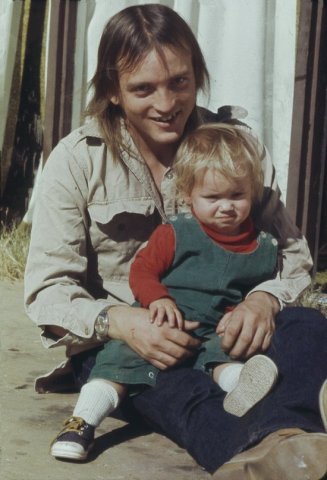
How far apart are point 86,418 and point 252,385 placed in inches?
21.5

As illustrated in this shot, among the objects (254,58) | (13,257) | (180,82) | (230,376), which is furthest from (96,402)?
(254,58)

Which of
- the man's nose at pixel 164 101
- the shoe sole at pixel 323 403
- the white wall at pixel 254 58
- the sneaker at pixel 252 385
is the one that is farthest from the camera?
the white wall at pixel 254 58

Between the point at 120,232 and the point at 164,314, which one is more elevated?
the point at 120,232

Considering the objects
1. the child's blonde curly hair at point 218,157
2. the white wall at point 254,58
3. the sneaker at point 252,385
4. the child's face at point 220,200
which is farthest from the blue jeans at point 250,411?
the white wall at point 254,58

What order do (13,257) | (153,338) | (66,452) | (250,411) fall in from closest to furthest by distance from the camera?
(250,411) < (66,452) < (153,338) < (13,257)

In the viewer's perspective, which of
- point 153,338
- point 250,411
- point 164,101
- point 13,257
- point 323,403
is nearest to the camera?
point 323,403

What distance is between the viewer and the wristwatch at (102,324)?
11.6 ft

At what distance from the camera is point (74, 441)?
132 inches

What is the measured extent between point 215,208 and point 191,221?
4.5 inches

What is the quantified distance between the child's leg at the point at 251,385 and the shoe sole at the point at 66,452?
463 millimetres

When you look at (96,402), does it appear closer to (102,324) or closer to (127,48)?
(102,324)

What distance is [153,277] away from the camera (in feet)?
11.7

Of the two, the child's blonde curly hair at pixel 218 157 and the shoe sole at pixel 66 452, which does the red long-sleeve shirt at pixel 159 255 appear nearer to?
the child's blonde curly hair at pixel 218 157

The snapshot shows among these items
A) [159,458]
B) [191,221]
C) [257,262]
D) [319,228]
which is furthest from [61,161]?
[319,228]
